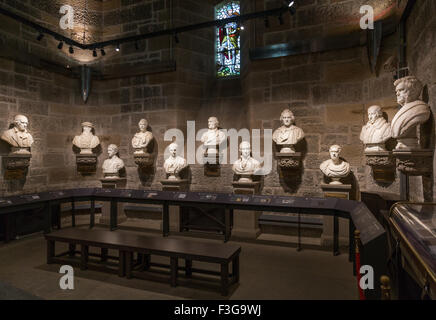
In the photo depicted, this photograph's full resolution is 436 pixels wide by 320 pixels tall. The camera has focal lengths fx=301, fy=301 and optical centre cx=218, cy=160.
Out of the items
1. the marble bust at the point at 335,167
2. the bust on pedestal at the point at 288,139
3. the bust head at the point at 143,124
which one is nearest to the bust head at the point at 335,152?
the marble bust at the point at 335,167

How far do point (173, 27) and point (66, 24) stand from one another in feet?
7.77

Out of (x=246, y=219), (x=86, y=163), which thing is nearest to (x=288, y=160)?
(x=246, y=219)

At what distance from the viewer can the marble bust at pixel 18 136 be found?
4953 mm

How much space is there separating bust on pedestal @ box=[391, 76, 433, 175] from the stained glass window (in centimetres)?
401

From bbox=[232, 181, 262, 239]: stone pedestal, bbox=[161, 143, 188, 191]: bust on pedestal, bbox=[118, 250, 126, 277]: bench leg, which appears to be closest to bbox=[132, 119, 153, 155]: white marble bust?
bbox=[161, 143, 188, 191]: bust on pedestal

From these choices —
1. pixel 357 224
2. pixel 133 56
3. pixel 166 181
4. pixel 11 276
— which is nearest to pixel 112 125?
pixel 133 56

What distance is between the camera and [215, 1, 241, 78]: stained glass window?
650 cm

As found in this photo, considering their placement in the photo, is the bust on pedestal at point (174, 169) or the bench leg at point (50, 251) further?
the bust on pedestal at point (174, 169)

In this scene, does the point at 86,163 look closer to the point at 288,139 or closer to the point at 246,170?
the point at 246,170

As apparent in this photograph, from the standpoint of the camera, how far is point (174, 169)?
17.9ft

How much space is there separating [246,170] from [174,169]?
1.36 m

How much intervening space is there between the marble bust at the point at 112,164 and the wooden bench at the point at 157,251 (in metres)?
2.44

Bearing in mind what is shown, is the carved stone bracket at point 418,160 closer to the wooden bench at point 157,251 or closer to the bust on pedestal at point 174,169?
the wooden bench at point 157,251

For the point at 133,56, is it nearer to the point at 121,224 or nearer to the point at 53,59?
the point at 53,59
